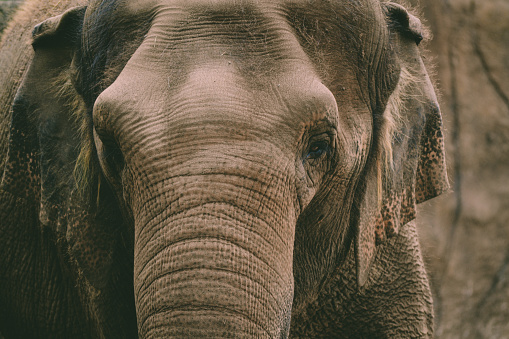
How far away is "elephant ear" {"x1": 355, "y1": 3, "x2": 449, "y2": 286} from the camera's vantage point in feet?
10.2

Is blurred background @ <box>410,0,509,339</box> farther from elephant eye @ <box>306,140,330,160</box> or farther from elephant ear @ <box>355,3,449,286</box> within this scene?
elephant eye @ <box>306,140,330,160</box>

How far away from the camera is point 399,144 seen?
3.20m

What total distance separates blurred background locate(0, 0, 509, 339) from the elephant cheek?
20.4 feet

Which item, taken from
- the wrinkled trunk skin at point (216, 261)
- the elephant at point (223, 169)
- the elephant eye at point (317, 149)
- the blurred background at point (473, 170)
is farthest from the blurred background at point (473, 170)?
the wrinkled trunk skin at point (216, 261)

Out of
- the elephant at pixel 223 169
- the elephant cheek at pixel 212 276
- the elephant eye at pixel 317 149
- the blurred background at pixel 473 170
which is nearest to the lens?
the elephant cheek at pixel 212 276

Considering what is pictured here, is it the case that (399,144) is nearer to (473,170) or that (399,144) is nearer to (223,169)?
(223,169)

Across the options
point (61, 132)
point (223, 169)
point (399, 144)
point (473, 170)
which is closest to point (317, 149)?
point (223, 169)

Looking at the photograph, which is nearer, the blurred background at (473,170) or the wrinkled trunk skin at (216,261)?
the wrinkled trunk skin at (216,261)

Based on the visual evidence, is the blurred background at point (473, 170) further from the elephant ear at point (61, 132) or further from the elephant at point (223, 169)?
the elephant ear at point (61, 132)

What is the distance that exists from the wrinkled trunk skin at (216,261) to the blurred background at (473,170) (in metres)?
6.20

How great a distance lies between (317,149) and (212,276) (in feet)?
2.36

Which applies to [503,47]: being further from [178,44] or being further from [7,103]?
[178,44]

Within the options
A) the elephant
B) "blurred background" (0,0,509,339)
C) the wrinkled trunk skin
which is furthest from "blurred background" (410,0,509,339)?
the wrinkled trunk skin

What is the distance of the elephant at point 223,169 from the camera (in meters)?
2.28
